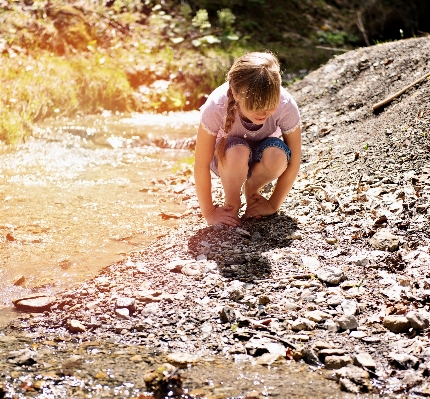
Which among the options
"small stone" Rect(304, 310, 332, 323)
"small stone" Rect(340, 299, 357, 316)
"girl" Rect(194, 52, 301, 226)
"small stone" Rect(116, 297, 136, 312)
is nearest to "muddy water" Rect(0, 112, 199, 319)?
"small stone" Rect(116, 297, 136, 312)

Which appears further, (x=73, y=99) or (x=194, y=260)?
(x=73, y=99)

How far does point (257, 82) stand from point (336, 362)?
137 centimetres

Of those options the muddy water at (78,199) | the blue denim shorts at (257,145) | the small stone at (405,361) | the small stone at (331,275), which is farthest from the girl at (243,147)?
the small stone at (405,361)

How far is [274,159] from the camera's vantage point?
331cm

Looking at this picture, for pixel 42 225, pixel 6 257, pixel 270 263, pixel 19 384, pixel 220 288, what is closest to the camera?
pixel 19 384

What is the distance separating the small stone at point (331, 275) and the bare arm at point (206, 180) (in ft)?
2.36

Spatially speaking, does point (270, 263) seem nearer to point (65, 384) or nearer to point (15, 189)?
point (65, 384)

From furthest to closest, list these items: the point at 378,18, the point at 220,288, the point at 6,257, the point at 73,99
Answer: the point at 378,18 < the point at 73,99 < the point at 6,257 < the point at 220,288

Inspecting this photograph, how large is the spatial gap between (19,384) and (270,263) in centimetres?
138

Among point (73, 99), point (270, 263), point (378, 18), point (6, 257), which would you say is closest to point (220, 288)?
point (270, 263)

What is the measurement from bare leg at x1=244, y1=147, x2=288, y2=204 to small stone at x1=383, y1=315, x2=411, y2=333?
4.06 feet

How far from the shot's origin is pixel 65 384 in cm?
203

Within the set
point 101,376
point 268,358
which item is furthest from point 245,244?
point 101,376

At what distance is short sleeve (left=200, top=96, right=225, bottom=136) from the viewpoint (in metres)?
3.14
